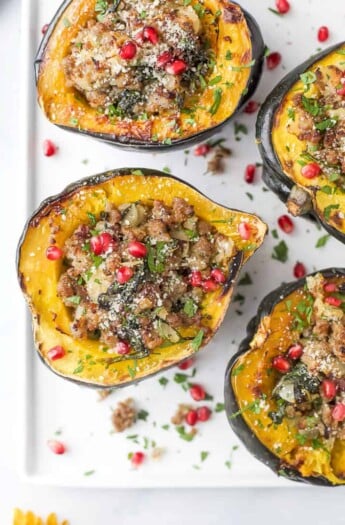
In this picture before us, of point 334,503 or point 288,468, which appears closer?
point 288,468

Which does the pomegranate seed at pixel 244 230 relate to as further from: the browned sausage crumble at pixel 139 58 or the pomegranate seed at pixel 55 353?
the pomegranate seed at pixel 55 353

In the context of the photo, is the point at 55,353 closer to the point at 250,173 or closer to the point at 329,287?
the point at 329,287

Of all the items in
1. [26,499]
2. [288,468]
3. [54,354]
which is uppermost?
[54,354]

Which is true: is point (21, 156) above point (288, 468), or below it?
above

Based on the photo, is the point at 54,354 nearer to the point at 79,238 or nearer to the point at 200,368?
the point at 79,238

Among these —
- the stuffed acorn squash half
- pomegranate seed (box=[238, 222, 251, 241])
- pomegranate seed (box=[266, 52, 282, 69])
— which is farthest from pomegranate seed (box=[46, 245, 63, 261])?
pomegranate seed (box=[266, 52, 282, 69])

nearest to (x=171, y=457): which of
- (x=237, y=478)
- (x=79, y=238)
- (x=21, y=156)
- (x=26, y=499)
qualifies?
(x=237, y=478)

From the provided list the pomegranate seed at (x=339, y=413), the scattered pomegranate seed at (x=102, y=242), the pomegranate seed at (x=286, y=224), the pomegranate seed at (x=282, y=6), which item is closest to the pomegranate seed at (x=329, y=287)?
the pomegranate seed at (x=339, y=413)
